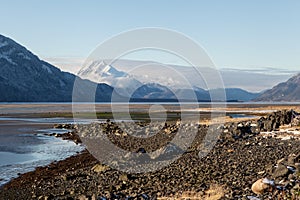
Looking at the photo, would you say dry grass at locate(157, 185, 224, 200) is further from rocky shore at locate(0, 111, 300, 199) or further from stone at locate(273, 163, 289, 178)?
stone at locate(273, 163, 289, 178)

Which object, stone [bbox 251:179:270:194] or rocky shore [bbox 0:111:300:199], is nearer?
stone [bbox 251:179:270:194]

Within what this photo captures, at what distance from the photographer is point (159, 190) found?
64.5 feet

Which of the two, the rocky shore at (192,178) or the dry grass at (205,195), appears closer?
the dry grass at (205,195)

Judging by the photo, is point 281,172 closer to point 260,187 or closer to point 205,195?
point 260,187

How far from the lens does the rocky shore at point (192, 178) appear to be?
18109 millimetres

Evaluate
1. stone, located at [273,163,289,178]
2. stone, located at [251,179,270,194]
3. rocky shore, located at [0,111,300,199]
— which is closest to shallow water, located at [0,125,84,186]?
rocky shore, located at [0,111,300,199]

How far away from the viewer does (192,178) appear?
21.8m

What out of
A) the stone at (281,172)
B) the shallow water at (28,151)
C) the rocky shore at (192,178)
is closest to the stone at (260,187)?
the rocky shore at (192,178)

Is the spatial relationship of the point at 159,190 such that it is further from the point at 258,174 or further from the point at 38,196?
the point at 38,196

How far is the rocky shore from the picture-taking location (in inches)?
713

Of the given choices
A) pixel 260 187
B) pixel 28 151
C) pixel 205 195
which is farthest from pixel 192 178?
pixel 28 151

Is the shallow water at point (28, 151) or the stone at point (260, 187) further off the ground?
the stone at point (260, 187)

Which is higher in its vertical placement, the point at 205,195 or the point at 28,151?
the point at 205,195

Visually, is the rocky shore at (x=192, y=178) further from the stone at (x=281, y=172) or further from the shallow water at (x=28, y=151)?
the shallow water at (x=28, y=151)
